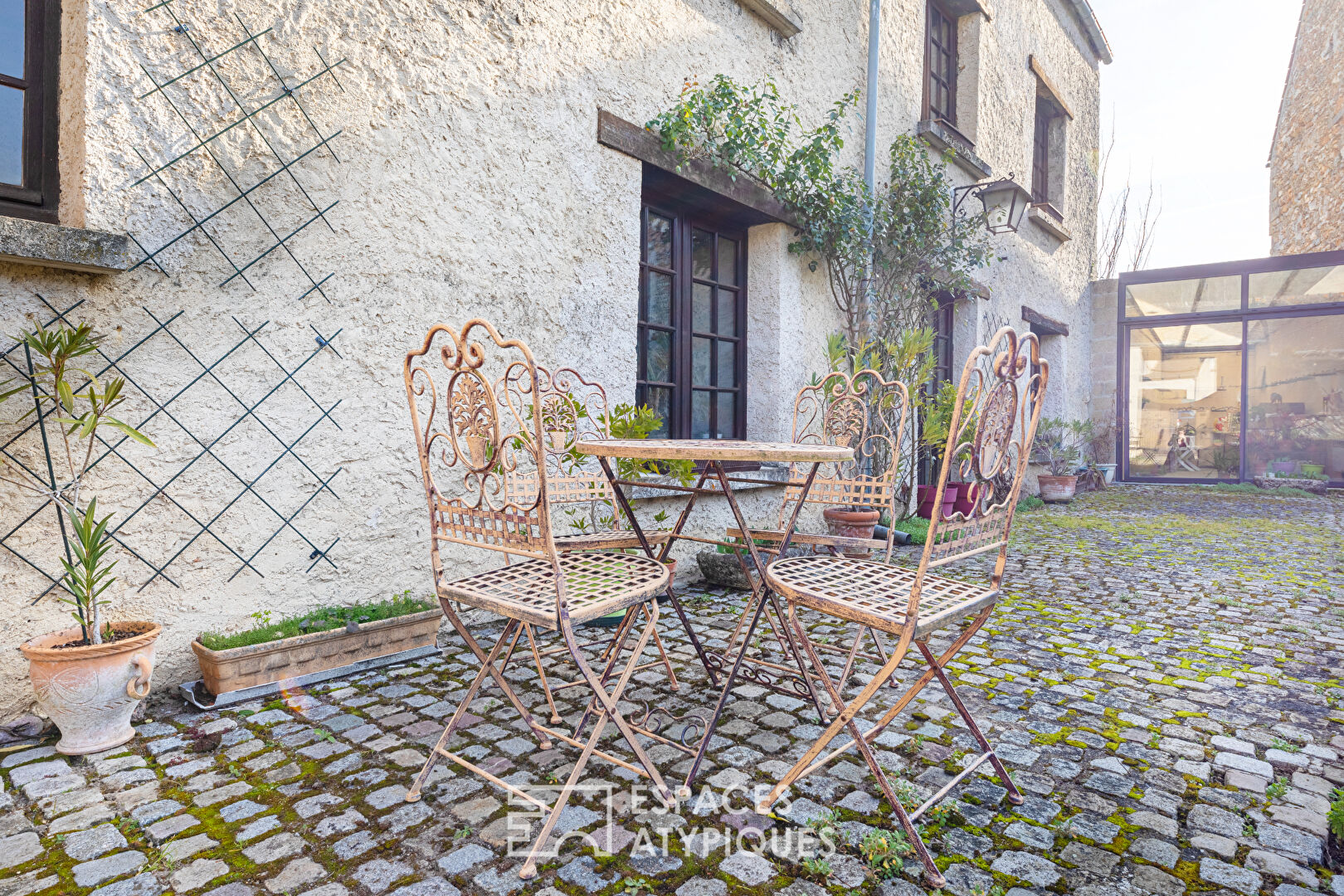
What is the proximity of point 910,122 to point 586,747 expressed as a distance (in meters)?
6.20

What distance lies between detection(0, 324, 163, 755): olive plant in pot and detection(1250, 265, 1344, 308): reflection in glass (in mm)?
13412

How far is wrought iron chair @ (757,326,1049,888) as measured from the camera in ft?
4.86

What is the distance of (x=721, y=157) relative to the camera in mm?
4191

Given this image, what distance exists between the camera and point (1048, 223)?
9086 millimetres

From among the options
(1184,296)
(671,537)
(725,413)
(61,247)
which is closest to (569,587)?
(671,537)

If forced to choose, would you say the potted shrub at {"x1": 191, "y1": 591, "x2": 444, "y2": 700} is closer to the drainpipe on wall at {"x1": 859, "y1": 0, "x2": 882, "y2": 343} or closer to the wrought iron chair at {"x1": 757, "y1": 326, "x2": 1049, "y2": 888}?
the wrought iron chair at {"x1": 757, "y1": 326, "x2": 1049, "y2": 888}

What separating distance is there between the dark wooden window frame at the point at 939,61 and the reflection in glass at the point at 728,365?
3.35m

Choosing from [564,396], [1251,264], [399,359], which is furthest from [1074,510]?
[399,359]

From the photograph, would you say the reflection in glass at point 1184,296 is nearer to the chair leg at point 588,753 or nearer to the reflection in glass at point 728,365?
the reflection in glass at point 728,365

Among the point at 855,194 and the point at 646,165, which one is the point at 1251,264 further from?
the point at 646,165

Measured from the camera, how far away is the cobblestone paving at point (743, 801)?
1397 mm

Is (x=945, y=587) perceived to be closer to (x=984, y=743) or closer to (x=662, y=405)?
(x=984, y=743)

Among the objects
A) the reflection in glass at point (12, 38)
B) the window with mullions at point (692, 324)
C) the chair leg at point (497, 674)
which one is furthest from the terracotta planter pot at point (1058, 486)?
the reflection in glass at point (12, 38)
